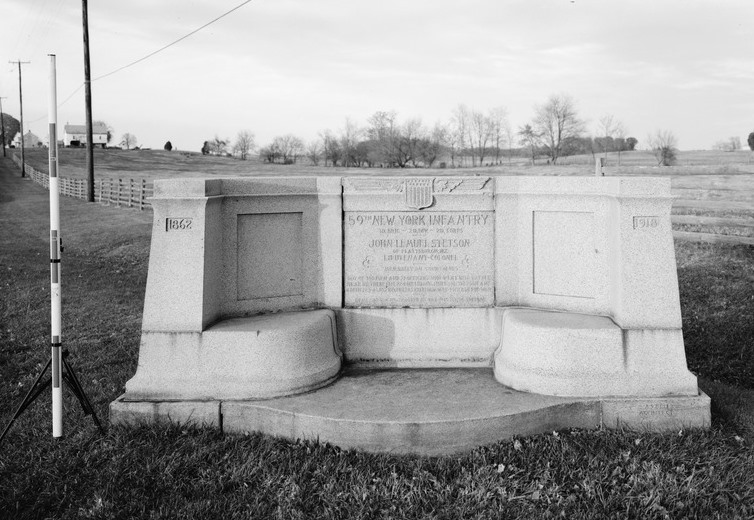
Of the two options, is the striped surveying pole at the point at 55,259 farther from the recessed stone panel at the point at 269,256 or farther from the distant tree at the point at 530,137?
the distant tree at the point at 530,137

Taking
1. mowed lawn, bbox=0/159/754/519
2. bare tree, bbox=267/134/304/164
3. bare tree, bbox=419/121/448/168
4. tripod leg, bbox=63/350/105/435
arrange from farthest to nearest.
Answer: bare tree, bbox=267/134/304/164 → bare tree, bbox=419/121/448/168 → tripod leg, bbox=63/350/105/435 → mowed lawn, bbox=0/159/754/519

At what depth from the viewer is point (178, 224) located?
205 inches

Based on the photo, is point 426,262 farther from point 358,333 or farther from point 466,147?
point 466,147

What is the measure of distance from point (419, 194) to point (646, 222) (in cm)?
192

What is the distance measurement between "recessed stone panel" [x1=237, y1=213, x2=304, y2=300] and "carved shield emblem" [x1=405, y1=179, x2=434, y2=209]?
1016 millimetres

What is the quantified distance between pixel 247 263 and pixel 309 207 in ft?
2.47

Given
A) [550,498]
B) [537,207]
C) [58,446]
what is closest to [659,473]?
[550,498]

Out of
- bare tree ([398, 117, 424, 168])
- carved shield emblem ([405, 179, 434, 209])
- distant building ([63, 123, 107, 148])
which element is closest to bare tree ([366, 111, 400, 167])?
bare tree ([398, 117, 424, 168])

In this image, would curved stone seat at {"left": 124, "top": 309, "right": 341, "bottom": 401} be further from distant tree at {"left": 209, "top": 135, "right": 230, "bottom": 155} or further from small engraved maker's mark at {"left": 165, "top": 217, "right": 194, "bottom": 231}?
distant tree at {"left": 209, "top": 135, "right": 230, "bottom": 155}

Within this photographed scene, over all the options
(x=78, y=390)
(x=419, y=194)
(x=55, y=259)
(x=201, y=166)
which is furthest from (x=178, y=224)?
(x=201, y=166)

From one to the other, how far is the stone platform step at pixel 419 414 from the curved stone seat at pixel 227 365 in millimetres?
110

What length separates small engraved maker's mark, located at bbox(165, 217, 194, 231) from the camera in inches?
205

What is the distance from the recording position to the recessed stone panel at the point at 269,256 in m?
5.70

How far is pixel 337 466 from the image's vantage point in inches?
164
